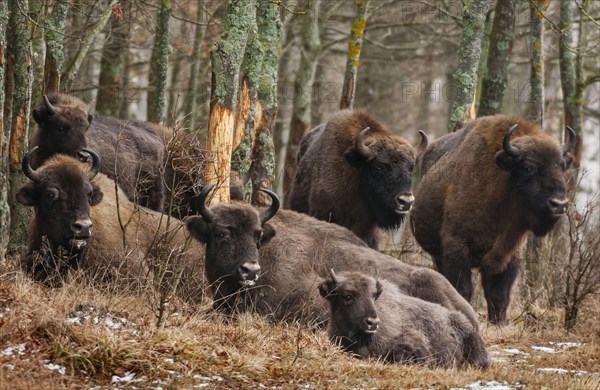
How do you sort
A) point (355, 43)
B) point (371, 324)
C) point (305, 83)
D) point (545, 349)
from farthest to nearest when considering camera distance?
point (305, 83)
point (355, 43)
point (545, 349)
point (371, 324)

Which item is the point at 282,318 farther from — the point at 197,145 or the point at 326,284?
the point at 197,145

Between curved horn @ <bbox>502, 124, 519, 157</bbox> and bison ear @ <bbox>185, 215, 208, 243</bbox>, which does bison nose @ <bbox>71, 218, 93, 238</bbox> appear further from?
curved horn @ <bbox>502, 124, 519, 157</bbox>

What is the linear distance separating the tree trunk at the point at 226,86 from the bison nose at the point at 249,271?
170 centimetres

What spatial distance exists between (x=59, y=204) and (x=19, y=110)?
1744mm

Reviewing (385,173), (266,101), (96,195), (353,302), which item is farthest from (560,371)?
(266,101)

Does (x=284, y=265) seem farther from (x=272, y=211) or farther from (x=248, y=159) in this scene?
(x=248, y=159)

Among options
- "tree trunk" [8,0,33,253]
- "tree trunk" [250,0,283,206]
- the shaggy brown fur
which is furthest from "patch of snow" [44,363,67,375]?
"tree trunk" [250,0,283,206]

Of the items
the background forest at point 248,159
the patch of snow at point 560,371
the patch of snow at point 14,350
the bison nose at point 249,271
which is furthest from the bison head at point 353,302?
the patch of snow at point 14,350

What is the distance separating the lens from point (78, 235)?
421 inches

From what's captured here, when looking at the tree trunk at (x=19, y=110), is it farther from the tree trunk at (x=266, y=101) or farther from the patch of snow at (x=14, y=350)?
the patch of snow at (x=14, y=350)

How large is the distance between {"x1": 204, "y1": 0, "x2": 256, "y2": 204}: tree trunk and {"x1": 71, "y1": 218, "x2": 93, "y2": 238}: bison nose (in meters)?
1.67

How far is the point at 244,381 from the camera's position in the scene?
775cm

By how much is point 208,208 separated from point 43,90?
4.41m

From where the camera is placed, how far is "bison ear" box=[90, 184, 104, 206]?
36.7 feet
